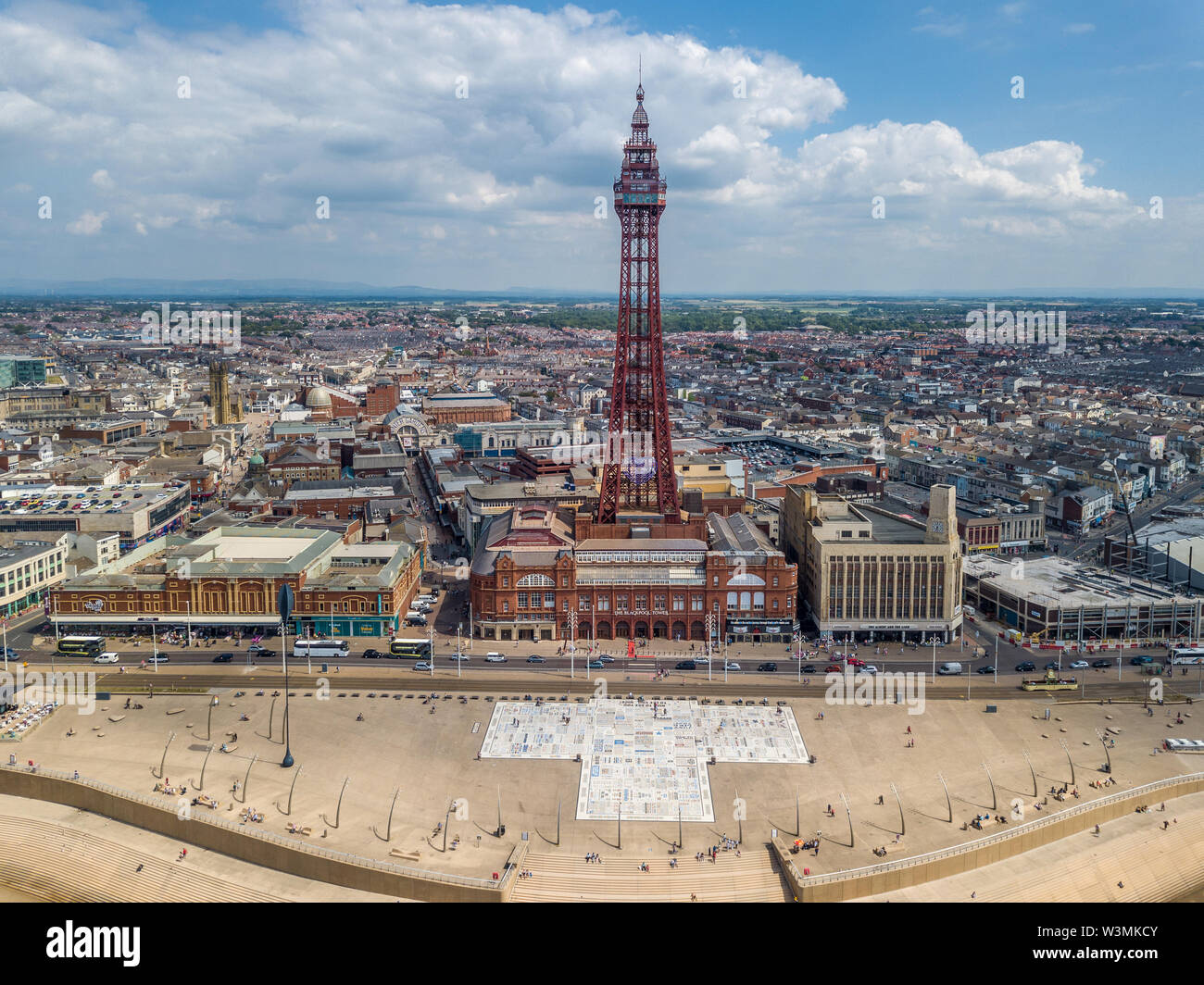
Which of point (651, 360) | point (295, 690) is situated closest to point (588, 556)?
point (651, 360)

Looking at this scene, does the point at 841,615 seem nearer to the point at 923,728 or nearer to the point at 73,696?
the point at 923,728

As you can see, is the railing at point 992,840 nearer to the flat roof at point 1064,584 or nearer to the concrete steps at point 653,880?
the concrete steps at point 653,880

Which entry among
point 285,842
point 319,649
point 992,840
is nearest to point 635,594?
point 319,649

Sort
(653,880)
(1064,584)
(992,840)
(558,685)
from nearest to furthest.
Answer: (653,880) < (992,840) < (558,685) < (1064,584)

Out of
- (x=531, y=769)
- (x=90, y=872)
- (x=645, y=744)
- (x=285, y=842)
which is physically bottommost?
(x=90, y=872)

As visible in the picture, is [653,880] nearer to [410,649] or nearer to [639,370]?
[410,649]

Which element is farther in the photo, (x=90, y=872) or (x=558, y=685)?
(x=558, y=685)
